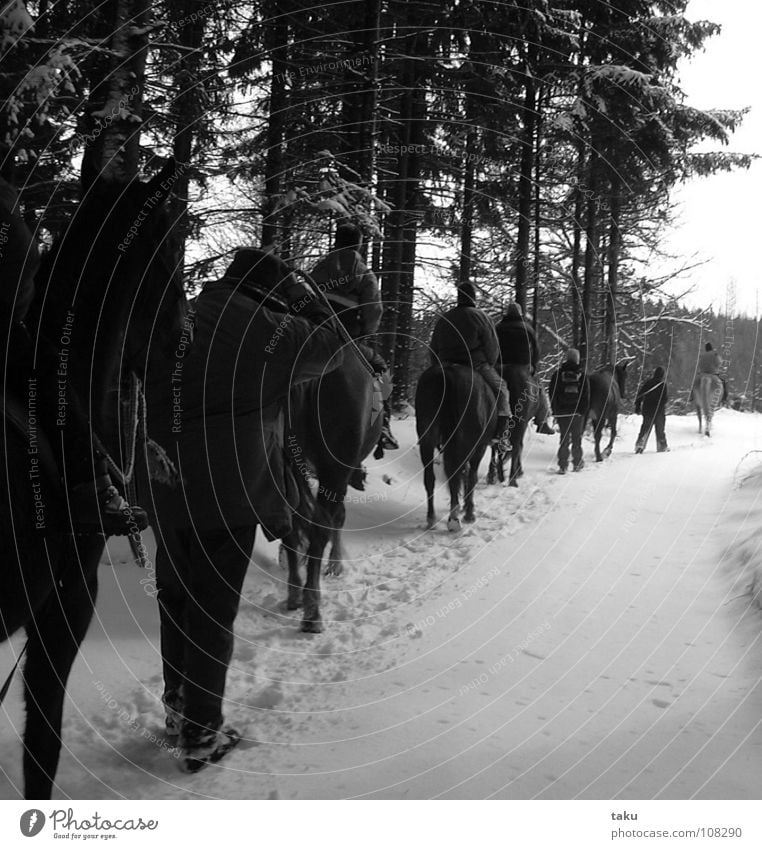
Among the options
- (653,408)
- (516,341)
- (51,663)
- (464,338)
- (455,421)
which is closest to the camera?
(51,663)

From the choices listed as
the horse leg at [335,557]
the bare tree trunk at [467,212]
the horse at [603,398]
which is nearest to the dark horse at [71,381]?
the horse leg at [335,557]

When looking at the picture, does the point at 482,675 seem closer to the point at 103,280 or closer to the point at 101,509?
the point at 101,509

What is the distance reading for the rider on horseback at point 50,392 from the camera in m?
2.01

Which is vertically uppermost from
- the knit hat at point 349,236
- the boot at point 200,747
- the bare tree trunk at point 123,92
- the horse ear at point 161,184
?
the bare tree trunk at point 123,92

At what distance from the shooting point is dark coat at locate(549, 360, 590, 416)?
1006 cm

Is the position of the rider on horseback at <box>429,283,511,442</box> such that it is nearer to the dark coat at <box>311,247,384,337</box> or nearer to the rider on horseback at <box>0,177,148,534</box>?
the dark coat at <box>311,247,384,337</box>

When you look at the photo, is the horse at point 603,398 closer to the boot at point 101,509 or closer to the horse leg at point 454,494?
the horse leg at point 454,494

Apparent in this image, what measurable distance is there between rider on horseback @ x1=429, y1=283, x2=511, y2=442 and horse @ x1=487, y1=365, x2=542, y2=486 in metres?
1.18

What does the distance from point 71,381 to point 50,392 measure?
0.23 ft

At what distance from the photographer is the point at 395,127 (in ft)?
21.2

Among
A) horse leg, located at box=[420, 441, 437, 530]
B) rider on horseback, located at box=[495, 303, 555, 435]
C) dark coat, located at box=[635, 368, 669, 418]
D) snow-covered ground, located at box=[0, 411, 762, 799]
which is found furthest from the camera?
dark coat, located at box=[635, 368, 669, 418]

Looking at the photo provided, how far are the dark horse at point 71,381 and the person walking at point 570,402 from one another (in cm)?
847

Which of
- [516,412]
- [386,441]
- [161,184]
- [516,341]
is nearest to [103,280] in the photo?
[161,184]

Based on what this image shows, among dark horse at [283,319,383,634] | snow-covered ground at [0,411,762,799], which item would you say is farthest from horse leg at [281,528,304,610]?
snow-covered ground at [0,411,762,799]
